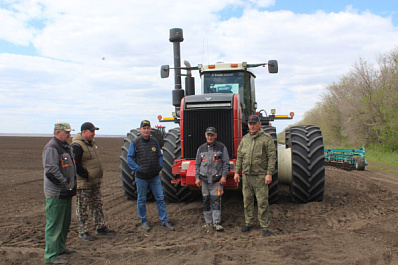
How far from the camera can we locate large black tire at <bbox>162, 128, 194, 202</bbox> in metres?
6.58

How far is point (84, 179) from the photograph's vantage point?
16.9 ft

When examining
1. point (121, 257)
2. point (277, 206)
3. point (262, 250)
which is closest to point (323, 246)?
point (262, 250)

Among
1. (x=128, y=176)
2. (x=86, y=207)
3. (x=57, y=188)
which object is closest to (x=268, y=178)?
(x=86, y=207)

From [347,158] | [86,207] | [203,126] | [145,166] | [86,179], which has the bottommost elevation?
[347,158]

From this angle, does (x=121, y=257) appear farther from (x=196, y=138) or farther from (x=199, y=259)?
(x=196, y=138)

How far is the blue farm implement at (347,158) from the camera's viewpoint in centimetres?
1335

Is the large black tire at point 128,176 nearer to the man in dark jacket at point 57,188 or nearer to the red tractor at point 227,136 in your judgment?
the red tractor at point 227,136

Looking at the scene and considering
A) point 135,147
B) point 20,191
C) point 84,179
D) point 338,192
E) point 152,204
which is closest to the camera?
point 84,179

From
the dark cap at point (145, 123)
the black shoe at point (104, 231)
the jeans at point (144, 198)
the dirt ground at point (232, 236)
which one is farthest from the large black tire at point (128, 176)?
the black shoe at point (104, 231)

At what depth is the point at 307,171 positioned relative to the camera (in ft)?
21.1

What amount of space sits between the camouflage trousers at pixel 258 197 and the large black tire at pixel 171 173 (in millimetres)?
1702

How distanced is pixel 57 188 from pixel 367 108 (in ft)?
75.6

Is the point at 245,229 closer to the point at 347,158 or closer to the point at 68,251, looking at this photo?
the point at 68,251

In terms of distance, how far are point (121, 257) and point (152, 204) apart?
2.98 metres
